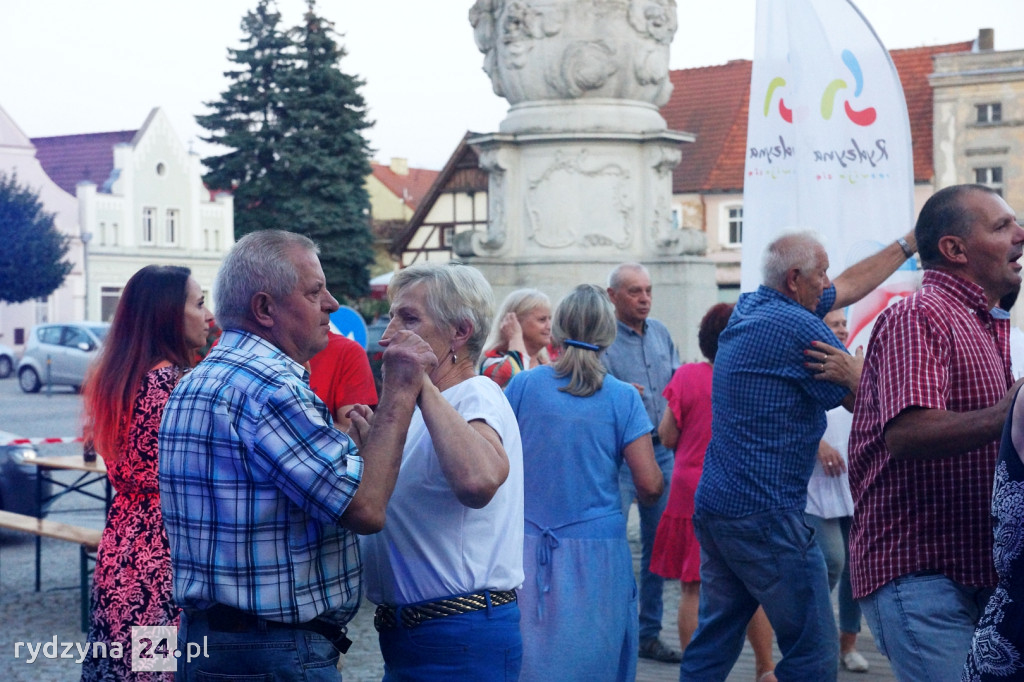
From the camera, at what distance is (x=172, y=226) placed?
61.3 metres

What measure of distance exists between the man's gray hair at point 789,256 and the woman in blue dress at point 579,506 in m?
0.71

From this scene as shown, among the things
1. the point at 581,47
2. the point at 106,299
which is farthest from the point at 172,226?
the point at 581,47

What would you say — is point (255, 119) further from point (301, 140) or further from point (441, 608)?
point (441, 608)

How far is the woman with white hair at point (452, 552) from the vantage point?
3.21 m

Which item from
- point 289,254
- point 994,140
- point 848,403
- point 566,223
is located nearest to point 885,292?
point 848,403

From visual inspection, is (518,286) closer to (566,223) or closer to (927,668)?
(566,223)

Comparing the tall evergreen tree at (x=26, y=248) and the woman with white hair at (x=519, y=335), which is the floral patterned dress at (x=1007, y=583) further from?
the tall evergreen tree at (x=26, y=248)

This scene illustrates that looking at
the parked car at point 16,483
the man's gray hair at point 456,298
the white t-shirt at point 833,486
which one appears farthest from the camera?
the parked car at point 16,483

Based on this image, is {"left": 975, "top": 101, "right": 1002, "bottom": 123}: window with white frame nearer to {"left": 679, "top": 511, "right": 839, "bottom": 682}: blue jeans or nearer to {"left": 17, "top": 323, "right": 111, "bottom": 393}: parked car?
{"left": 17, "top": 323, "right": 111, "bottom": 393}: parked car

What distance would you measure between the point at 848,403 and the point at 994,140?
45.1 metres

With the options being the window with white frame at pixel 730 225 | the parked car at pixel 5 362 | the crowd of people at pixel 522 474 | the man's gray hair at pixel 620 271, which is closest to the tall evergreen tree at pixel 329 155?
the parked car at pixel 5 362

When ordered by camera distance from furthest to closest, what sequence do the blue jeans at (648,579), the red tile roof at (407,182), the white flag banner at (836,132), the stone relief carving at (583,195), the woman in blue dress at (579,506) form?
the red tile roof at (407,182), the stone relief carving at (583,195), the white flag banner at (836,132), the blue jeans at (648,579), the woman in blue dress at (579,506)

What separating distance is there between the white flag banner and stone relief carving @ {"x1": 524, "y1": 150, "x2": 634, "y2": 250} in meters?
3.15

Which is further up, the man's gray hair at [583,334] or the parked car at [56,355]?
the man's gray hair at [583,334]
